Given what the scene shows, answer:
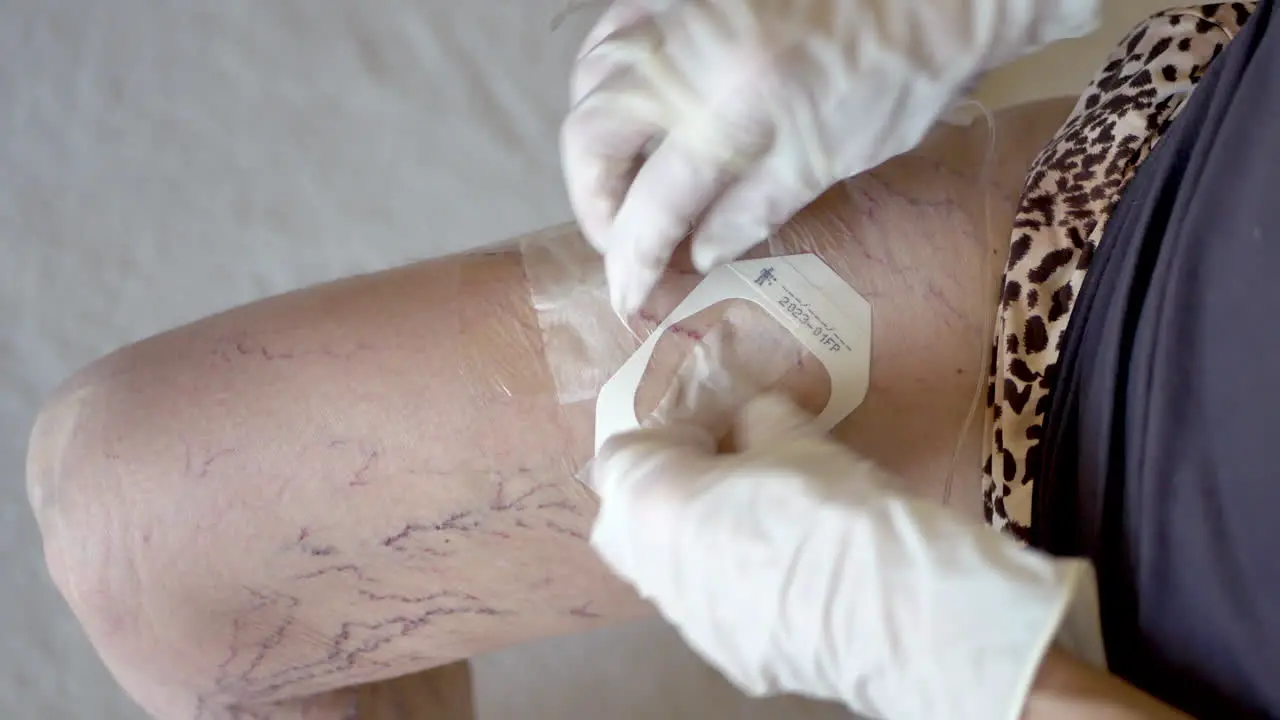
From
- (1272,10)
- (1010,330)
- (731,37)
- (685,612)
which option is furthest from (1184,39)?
(685,612)

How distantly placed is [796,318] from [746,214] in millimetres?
116

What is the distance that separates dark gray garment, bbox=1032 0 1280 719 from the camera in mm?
532

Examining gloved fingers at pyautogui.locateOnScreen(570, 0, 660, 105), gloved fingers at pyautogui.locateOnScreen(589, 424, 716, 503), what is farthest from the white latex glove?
gloved fingers at pyautogui.locateOnScreen(570, 0, 660, 105)

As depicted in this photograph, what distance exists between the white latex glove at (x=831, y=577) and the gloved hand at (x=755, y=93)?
0.16 m

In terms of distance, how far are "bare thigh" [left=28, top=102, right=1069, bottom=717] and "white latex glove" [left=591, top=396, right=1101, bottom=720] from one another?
126 mm

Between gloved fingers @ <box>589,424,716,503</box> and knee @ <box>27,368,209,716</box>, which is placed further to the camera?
knee @ <box>27,368,209,716</box>

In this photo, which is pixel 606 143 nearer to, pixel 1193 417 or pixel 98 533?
pixel 1193 417

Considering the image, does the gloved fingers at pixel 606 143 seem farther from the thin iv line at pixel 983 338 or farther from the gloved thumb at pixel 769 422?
the thin iv line at pixel 983 338

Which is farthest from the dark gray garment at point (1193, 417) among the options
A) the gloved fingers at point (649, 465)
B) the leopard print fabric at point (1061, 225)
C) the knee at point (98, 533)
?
the knee at point (98, 533)

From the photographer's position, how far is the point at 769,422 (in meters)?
0.69

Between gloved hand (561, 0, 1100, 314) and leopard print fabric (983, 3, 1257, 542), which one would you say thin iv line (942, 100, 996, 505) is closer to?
leopard print fabric (983, 3, 1257, 542)

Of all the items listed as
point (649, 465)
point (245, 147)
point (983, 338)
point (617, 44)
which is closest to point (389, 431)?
point (649, 465)

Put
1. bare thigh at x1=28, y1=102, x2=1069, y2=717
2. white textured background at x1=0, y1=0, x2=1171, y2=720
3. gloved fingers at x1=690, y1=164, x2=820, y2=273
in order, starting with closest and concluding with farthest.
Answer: gloved fingers at x1=690, y1=164, x2=820, y2=273 → bare thigh at x1=28, y1=102, x2=1069, y2=717 → white textured background at x1=0, y1=0, x2=1171, y2=720

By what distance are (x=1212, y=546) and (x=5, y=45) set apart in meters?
1.80
